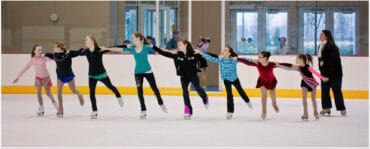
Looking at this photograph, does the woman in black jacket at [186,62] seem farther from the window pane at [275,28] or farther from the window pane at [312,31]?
the window pane at [312,31]

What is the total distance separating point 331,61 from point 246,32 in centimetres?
523

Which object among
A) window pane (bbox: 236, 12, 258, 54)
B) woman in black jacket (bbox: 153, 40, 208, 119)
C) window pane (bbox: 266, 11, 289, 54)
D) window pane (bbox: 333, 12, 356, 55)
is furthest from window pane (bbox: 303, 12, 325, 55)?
woman in black jacket (bbox: 153, 40, 208, 119)

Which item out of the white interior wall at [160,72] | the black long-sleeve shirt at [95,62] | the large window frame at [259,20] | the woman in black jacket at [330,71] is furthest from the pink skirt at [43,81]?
the large window frame at [259,20]

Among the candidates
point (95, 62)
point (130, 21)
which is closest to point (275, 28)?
point (130, 21)

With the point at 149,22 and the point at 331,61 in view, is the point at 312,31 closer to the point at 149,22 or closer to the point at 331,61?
the point at 149,22

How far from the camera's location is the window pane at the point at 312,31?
14.5m

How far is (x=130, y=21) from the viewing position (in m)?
15.2

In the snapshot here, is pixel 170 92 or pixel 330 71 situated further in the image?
pixel 170 92

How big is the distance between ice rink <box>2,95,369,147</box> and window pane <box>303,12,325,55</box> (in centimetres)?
304

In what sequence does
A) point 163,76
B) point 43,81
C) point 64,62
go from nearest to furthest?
1. point 64,62
2. point 43,81
3. point 163,76

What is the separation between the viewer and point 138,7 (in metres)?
15.2

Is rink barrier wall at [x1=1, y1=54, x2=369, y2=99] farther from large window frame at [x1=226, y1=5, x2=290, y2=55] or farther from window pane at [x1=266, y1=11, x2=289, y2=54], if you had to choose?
large window frame at [x1=226, y1=5, x2=290, y2=55]

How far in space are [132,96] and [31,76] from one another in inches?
97.7

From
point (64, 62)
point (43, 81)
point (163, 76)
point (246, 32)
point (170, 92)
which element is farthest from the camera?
point (246, 32)
